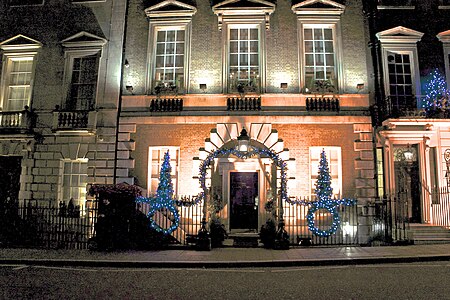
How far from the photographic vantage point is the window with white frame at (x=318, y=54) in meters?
15.9

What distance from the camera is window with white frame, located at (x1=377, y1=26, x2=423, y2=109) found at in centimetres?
1602

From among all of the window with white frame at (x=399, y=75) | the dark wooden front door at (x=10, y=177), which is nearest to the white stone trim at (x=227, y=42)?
the window with white frame at (x=399, y=75)

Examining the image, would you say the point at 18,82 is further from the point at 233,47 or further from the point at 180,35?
the point at 233,47

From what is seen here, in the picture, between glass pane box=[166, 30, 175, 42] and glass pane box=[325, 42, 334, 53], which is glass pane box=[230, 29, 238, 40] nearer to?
glass pane box=[166, 30, 175, 42]

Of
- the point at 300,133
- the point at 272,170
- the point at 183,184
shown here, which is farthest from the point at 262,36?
the point at 183,184

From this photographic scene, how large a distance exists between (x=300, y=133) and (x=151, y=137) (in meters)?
6.59

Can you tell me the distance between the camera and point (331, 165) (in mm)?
15250

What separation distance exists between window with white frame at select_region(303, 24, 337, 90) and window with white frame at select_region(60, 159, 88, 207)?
10923mm

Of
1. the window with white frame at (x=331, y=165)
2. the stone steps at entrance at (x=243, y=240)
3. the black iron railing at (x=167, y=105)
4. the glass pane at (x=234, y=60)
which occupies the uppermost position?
the glass pane at (x=234, y=60)

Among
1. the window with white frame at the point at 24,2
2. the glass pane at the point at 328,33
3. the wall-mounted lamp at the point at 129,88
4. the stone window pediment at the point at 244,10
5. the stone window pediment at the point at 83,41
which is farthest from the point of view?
the window with white frame at the point at 24,2

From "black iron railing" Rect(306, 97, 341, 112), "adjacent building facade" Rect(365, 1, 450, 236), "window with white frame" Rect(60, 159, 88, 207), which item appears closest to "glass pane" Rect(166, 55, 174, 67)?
"window with white frame" Rect(60, 159, 88, 207)

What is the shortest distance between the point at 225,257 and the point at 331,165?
703cm

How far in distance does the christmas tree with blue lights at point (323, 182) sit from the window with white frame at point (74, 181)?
10.3 m

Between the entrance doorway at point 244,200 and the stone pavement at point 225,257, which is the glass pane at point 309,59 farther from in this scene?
the stone pavement at point 225,257
